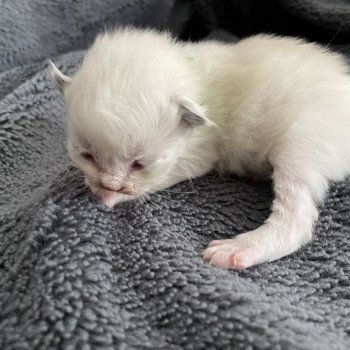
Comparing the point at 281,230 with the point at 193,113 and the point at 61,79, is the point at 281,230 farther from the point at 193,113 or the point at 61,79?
Result: the point at 61,79

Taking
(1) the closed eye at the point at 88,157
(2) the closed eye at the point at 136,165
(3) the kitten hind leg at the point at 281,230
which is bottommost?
(1) the closed eye at the point at 88,157

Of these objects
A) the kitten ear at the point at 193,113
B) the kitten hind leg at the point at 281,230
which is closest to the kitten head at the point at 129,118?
the kitten ear at the point at 193,113

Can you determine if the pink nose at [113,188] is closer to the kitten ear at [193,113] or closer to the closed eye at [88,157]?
the closed eye at [88,157]

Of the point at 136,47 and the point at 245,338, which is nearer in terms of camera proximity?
the point at 245,338

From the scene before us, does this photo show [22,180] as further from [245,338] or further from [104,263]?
[245,338]

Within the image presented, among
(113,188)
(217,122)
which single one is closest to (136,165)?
(113,188)

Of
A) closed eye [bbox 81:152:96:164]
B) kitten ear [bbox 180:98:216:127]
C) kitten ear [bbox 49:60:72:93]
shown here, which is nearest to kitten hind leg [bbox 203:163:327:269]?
kitten ear [bbox 180:98:216:127]

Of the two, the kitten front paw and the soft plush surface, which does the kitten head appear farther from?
the kitten front paw

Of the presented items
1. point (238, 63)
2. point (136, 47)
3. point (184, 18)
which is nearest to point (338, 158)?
point (238, 63)
